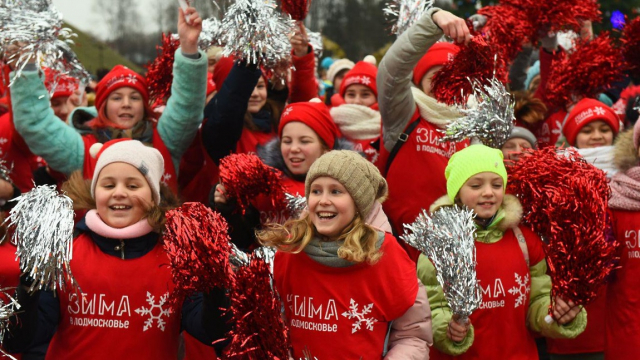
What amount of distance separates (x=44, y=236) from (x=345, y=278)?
1257 millimetres

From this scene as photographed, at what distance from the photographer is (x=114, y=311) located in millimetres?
3605

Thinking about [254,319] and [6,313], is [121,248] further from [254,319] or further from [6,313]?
[254,319]

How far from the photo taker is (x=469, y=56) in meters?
4.09

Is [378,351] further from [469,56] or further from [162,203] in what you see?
[469,56]

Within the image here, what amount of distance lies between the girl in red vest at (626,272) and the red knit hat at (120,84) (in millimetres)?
2898

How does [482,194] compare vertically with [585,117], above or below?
below

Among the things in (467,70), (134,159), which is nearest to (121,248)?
(134,159)

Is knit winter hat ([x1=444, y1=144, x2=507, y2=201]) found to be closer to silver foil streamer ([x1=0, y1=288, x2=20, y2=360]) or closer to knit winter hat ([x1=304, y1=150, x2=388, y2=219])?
knit winter hat ([x1=304, y1=150, x2=388, y2=219])

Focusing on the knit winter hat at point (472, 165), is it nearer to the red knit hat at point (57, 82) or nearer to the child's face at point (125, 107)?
the child's face at point (125, 107)

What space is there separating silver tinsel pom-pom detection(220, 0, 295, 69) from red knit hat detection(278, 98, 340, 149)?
338 millimetres

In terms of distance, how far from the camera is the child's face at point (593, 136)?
5.52 m

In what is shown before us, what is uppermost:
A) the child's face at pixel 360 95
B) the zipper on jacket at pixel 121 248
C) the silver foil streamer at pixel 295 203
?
the child's face at pixel 360 95

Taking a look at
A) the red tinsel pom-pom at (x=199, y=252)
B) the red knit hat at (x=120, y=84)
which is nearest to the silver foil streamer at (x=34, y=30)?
the red knit hat at (x=120, y=84)

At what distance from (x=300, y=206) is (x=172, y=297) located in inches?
42.0
